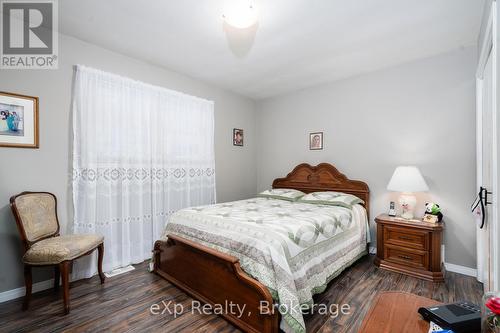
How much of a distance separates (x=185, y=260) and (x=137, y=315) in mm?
587

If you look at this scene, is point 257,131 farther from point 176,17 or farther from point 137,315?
point 137,315

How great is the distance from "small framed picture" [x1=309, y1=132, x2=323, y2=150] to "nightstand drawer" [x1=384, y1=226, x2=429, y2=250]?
1653 mm

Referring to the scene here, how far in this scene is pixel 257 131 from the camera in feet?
16.5

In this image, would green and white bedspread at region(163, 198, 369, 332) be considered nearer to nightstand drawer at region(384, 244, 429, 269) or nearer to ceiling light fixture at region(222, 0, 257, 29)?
nightstand drawer at region(384, 244, 429, 269)

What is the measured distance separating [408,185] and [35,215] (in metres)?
3.99

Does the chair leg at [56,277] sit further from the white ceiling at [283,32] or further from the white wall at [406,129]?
the white wall at [406,129]

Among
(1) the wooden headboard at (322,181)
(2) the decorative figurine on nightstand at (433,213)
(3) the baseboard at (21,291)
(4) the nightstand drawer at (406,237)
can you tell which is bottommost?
(3) the baseboard at (21,291)

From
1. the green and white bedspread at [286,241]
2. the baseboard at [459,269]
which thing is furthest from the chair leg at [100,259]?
the baseboard at [459,269]

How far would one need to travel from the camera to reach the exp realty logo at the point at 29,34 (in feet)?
7.18

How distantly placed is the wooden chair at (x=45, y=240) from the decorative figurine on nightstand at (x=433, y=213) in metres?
3.72

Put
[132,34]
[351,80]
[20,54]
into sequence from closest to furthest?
[20,54]
[132,34]
[351,80]

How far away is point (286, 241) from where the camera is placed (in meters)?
1.93

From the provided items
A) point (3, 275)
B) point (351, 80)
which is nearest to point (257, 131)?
point (351, 80)

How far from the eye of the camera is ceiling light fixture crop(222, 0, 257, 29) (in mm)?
2044
